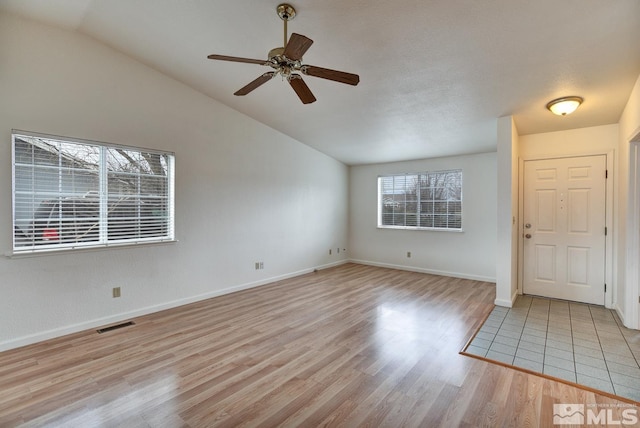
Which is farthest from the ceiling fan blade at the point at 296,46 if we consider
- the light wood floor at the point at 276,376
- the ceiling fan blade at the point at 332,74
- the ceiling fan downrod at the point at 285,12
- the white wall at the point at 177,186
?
the white wall at the point at 177,186

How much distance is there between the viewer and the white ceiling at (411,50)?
7.69 ft

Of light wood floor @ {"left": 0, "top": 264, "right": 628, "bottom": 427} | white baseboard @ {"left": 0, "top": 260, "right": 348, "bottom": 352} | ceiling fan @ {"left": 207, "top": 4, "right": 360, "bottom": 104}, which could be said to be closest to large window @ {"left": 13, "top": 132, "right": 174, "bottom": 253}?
white baseboard @ {"left": 0, "top": 260, "right": 348, "bottom": 352}

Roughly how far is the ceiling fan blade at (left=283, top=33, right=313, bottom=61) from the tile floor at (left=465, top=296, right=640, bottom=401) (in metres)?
2.86

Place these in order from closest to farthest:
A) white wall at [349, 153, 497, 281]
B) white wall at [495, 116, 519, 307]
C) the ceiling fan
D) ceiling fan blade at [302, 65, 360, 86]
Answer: the ceiling fan
ceiling fan blade at [302, 65, 360, 86]
white wall at [495, 116, 519, 307]
white wall at [349, 153, 497, 281]

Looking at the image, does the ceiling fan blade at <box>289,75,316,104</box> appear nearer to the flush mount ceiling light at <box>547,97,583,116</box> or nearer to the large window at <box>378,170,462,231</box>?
the flush mount ceiling light at <box>547,97,583,116</box>

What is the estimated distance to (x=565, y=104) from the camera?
3307 millimetres

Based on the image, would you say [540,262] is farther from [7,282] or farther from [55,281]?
[7,282]

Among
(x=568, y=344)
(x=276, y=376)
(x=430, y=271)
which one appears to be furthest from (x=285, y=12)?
(x=430, y=271)

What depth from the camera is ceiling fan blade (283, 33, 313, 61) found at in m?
1.95

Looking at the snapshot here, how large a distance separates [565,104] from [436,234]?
3089 mm

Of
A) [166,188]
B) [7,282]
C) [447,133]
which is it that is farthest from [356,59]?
[7,282]

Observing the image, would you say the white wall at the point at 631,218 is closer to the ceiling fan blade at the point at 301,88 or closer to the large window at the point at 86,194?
the ceiling fan blade at the point at 301,88

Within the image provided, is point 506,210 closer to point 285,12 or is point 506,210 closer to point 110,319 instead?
point 285,12

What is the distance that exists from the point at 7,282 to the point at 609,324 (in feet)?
20.2
